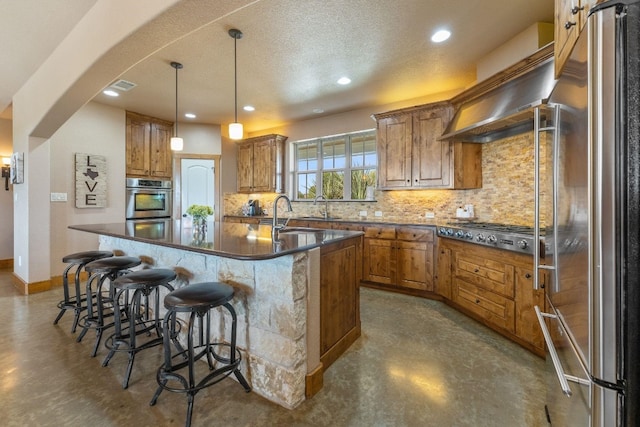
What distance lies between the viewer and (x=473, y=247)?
2922mm

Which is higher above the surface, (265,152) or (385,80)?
(385,80)

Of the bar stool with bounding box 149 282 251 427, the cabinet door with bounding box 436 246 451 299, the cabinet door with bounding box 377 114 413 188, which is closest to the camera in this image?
the bar stool with bounding box 149 282 251 427

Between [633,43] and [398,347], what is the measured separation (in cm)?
239

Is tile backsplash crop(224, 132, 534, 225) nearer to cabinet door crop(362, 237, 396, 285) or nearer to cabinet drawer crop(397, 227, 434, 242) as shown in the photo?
cabinet drawer crop(397, 227, 434, 242)

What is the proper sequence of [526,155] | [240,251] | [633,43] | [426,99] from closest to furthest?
[633,43] → [240,251] → [526,155] → [426,99]

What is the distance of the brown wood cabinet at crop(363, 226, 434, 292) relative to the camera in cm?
371

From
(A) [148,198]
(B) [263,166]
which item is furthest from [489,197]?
(A) [148,198]

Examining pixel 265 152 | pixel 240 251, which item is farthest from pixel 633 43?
pixel 265 152

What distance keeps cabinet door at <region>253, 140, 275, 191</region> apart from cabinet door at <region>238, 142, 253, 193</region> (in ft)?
0.37

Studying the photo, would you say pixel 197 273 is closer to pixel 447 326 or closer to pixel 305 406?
pixel 305 406

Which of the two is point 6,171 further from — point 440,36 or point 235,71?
point 440,36

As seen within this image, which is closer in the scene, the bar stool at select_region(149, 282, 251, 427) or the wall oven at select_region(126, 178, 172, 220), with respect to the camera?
the bar stool at select_region(149, 282, 251, 427)

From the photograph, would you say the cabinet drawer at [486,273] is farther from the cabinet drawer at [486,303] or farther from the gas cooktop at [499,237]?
the gas cooktop at [499,237]

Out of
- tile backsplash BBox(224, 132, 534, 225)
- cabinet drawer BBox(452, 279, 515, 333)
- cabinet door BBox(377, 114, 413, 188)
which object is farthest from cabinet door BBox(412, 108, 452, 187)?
cabinet drawer BBox(452, 279, 515, 333)
